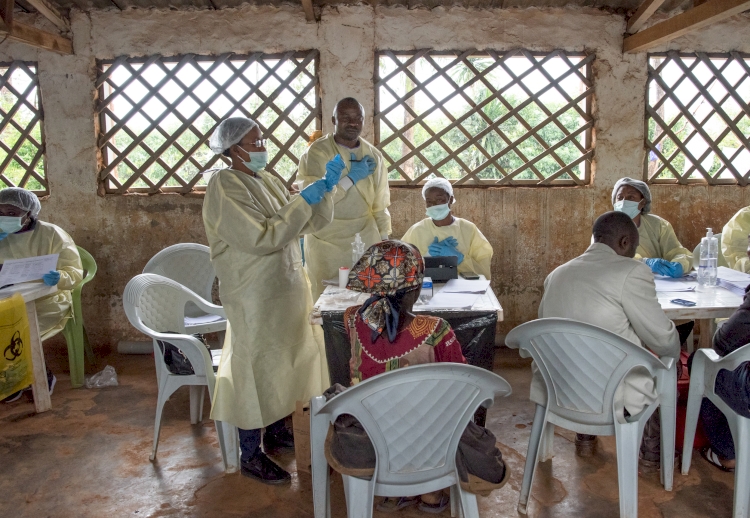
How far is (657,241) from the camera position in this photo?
3.21 meters

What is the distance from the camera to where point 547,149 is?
3.91 metres

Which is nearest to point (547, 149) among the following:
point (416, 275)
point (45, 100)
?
point (416, 275)

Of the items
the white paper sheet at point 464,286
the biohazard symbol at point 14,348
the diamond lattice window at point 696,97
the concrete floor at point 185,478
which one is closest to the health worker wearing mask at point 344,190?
the white paper sheet at point 464,286

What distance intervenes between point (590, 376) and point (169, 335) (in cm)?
159

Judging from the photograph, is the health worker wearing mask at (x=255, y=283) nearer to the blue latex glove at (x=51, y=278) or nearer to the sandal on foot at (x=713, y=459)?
the blue latex glove at (x=51, y=278)

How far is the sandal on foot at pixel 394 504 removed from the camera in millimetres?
2014

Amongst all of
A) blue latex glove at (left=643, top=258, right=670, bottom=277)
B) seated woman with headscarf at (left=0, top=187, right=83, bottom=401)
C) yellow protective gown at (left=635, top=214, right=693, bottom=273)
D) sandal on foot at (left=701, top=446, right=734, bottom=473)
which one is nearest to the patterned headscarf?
sandal on foot at (left=701, top=446, right=734, bottom=473)

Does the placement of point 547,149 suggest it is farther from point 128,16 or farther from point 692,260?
point 128,16

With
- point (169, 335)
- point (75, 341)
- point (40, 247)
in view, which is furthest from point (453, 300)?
point (40, 247)

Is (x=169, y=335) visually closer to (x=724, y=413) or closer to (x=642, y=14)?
(x=724, y=413)

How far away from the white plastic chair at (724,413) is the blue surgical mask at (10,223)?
331 cm

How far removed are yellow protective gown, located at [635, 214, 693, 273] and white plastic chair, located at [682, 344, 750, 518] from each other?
1135 millimetres

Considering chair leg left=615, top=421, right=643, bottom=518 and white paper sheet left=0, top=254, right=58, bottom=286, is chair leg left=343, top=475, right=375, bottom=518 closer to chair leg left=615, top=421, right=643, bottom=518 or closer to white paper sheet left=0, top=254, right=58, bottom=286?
chair leg left=615, top=421, right=643, bottom=518

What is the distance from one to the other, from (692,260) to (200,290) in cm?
265
